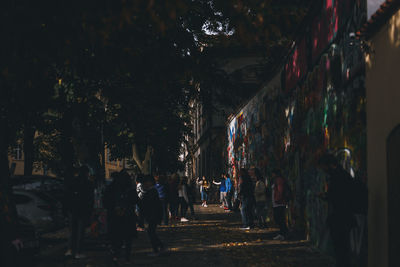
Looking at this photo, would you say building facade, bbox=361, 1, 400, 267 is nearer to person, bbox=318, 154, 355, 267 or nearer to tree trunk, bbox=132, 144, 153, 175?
person, bbox=318, 154, 355, 267

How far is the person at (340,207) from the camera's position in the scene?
8.05m

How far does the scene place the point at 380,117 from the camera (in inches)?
322

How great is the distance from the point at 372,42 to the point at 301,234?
717 centimetres

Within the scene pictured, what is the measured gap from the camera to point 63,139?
92.0ft

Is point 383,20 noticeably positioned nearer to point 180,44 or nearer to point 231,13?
point 231,13

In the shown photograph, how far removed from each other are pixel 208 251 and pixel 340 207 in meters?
4.77

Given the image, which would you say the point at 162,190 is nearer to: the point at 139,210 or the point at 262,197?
the point at 139,210

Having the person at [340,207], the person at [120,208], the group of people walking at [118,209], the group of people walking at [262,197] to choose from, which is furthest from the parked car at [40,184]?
the person at [340,207]

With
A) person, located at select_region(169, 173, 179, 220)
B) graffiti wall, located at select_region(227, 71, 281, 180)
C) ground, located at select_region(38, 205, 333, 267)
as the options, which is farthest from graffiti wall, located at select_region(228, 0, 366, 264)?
person, located at select_region(169, 173, 179, 220)

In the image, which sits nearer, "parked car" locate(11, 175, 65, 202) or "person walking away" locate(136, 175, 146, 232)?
"person walking away" locate(136, 175, 146, 232)

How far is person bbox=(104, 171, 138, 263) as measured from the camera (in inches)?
424

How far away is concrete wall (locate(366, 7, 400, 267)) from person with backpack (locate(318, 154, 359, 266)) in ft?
1.35

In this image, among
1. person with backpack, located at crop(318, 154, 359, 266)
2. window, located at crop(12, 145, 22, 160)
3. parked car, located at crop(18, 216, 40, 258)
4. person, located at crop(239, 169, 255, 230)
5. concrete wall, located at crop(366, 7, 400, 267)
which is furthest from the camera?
window, located at crop(12, 145, 22, 160)

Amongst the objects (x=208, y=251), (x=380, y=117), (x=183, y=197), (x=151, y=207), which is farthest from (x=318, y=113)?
Answer: (x=183, y=197)
